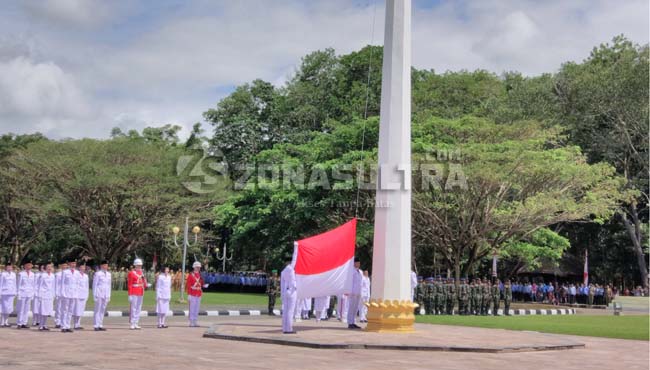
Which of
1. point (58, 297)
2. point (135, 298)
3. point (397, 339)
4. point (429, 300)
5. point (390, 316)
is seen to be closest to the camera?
point (397, 339)

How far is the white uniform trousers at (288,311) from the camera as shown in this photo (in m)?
16.4

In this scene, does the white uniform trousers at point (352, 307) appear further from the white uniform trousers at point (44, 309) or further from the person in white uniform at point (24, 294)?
the person in white uniform at point (24, 294)

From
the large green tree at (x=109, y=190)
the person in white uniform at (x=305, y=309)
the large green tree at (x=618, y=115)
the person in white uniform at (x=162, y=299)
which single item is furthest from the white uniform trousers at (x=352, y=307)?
the large green tree at (x=618, y=115)

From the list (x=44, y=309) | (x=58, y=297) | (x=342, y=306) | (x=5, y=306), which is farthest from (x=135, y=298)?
(x=342, y=306)

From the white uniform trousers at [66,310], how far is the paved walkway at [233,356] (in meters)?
1.49

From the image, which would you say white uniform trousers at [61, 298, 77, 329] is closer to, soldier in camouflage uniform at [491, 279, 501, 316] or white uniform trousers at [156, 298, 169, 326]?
white uniform trousers at [156, 298, 169, 326]

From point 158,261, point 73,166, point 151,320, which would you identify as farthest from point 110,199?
point 151,320

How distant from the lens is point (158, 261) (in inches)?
2175

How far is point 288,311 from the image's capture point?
1644cm

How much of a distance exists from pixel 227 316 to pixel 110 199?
72.8 feet

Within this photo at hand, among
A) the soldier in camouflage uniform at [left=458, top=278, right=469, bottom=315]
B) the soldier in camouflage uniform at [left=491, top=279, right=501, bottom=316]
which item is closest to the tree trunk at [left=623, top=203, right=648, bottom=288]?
the soldier in camouflage uniform at [left=491, top=279, right=501, bottom=316]

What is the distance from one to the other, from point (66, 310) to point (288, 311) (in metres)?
5.41

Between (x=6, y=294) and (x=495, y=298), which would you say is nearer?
(x=6, y=294)

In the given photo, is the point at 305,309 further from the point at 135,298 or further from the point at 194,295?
the point at 135,298
